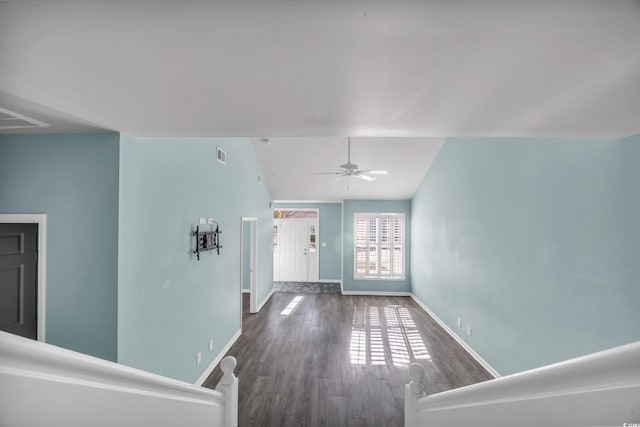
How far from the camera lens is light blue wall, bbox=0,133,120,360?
1.88m

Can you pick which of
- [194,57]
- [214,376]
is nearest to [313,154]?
[214,376]

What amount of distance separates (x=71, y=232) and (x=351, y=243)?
602 cm

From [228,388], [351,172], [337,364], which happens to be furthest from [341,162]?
[228,388]

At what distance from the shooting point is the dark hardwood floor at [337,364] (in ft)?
9.09

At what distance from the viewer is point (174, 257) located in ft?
8.68

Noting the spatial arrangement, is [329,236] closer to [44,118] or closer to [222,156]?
[222,156]

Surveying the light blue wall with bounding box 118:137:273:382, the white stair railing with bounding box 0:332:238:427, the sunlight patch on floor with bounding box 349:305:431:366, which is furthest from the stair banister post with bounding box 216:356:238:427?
the sunlight patch on floor with bounding box 349:305:431:366

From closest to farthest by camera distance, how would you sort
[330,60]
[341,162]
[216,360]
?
[330,60], [216,360], [341,162]

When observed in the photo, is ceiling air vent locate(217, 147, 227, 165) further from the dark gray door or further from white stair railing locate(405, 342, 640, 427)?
white stair railing locate(405, 342, 640, 427)

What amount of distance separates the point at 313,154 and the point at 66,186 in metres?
3.90

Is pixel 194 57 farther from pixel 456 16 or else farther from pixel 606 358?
pixel 606 358

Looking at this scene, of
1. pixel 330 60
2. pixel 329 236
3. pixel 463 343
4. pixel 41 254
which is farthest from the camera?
pixel 329 236

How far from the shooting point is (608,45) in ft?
2.95

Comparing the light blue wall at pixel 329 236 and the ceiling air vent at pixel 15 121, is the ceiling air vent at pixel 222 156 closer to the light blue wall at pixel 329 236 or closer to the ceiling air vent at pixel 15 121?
the ceiling air vent at pixel 15 121
